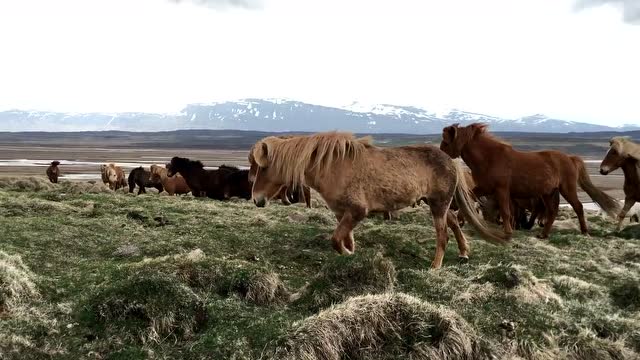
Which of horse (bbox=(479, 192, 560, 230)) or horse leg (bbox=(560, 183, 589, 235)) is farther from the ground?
horse leg (bbox=(560, 183, 589, 235))

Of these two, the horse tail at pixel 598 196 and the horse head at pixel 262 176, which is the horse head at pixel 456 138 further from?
the horse head at pixel 262 176

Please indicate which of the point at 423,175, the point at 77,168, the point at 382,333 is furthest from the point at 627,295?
the point at 77,168

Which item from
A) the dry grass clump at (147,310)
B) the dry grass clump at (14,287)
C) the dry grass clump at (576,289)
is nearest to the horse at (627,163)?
the dry grass clump at (576,289)

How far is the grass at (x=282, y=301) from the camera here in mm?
5070

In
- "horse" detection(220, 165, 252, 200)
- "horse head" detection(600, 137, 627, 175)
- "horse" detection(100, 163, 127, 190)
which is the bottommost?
"horse" detection(100, 163, 127, 190)

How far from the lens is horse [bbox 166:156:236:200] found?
23312mm

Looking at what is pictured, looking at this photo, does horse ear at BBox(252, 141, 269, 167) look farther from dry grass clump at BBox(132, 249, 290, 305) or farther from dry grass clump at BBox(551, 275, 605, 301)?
dry grass clump at BBox(551, 275, 605, 301)

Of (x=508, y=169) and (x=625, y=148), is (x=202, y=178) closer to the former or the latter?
(x=508, y=169)

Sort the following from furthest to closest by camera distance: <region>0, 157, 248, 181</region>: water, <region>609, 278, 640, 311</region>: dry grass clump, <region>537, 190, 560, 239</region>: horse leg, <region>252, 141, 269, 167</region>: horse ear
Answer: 1. <region>0, 157, 248, 181</region>: water
2. <region>537, 190, 560, 239</region>: horse leg
3. <region>252, 141, 269, 167</region>: horse ear
4. <region>609, 278, 640, 311</region>: dry grass clump

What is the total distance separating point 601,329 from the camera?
6.21 metres

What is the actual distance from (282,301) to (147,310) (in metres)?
1.67

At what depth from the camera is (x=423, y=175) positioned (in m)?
8.59

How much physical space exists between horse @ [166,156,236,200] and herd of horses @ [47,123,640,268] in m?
13.1

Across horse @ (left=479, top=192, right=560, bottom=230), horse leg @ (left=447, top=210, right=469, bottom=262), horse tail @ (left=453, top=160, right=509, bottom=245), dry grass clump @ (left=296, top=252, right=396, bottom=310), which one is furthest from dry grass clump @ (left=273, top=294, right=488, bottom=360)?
horse @ (left=479, top=192, right=560, bottom=230)
